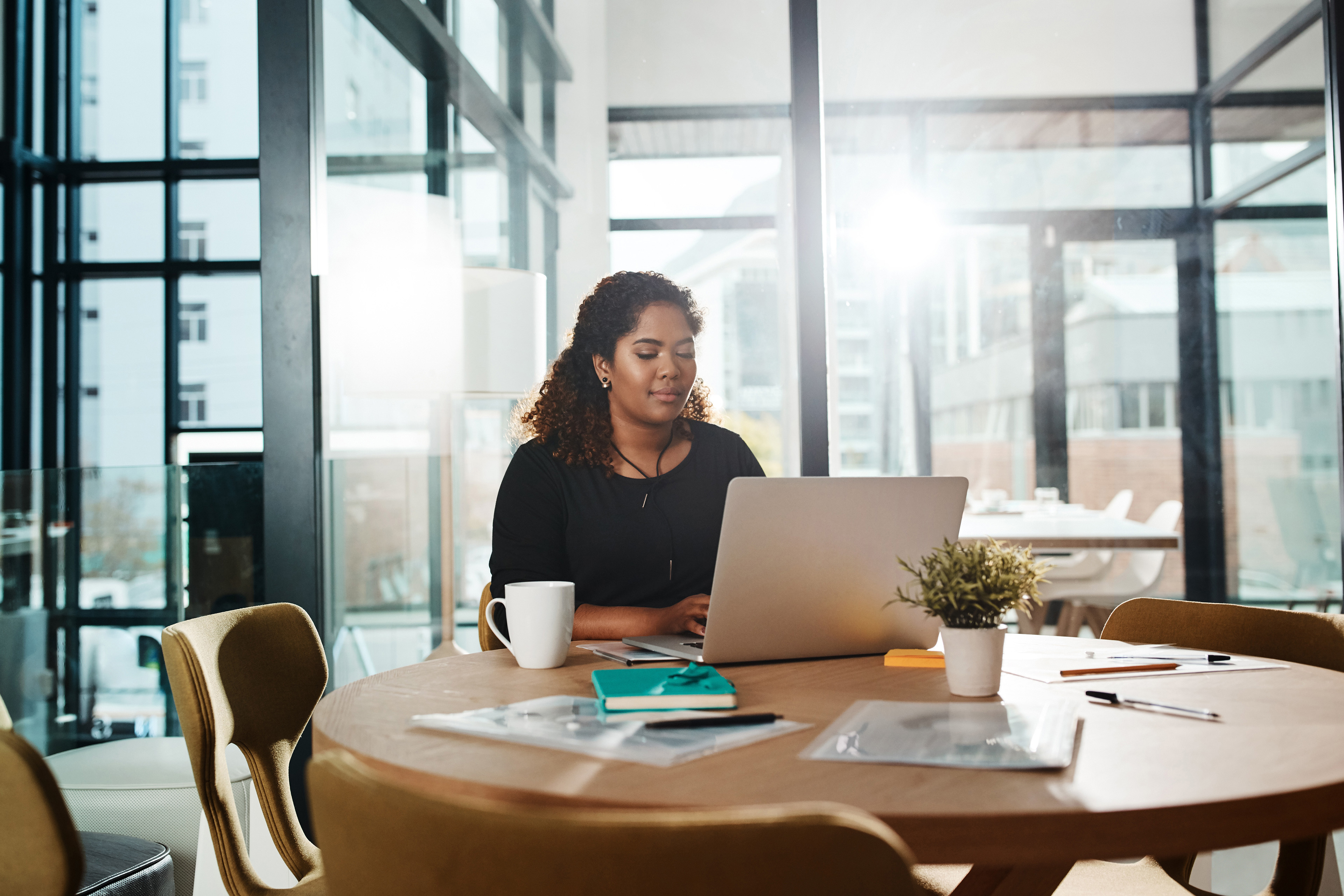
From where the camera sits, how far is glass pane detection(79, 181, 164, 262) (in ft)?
18.2

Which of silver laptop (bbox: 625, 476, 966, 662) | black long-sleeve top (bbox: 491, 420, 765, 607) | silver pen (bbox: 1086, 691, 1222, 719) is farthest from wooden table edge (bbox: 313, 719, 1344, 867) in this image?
black long-sleeve top (bbox: 491, 420, 765, 607)

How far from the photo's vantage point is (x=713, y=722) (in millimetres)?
1000

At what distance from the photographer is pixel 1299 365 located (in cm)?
309

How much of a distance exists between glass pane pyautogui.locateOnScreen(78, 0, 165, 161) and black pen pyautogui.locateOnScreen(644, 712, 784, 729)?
572 cm

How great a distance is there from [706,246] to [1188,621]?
170 cm

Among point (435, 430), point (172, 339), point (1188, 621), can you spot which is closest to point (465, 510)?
point (435, 430)

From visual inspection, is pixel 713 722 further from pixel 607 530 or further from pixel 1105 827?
pixel 607 530

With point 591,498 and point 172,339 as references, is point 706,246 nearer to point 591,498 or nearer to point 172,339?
point 591,498

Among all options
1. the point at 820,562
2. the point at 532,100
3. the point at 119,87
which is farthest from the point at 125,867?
the point at 119,87

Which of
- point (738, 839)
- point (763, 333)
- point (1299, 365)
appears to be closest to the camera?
point (738, 839)

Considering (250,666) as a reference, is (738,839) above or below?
above

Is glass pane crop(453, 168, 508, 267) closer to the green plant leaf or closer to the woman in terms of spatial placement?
the woman

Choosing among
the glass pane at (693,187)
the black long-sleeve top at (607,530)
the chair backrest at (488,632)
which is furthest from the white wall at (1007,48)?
the chair backrest at (488,632)

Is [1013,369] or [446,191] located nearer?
[446,191]
